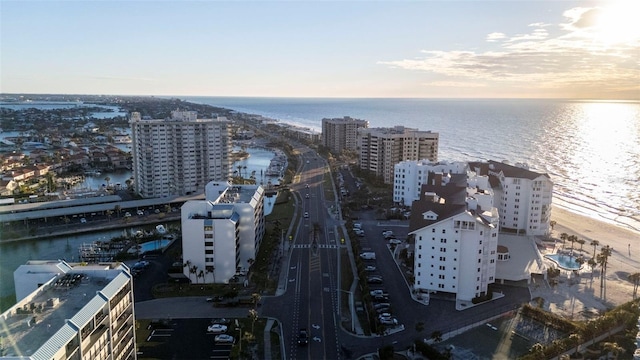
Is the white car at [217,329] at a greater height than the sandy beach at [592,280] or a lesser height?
lesser

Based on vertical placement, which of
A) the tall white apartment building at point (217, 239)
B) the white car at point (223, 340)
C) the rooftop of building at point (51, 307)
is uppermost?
the rooftop of building at point (51, 307)

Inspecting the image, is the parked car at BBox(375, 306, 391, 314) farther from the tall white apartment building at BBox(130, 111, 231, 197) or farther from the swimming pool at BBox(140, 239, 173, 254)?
the tall white apartment building at BBox(130, 111, 231, 197)

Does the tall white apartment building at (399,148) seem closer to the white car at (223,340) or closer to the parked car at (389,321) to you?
the parked car at (389,321)

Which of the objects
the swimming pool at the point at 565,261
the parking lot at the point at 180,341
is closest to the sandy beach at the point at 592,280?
the swimming pool at the point at 565,261

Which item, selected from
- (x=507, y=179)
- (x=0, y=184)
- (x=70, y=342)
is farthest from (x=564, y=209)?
(x=0, y=184)

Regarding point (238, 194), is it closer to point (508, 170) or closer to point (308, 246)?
point (308, 246)

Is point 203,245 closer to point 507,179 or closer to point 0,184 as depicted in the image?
point 507,179
